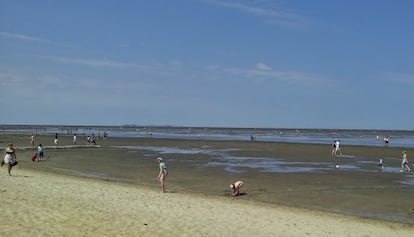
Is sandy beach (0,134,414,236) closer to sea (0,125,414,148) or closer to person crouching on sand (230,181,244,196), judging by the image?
person crouching on sand (230,181,244,196)

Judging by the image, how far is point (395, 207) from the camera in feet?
64.1

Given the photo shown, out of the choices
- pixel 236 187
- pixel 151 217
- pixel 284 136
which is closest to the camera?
pixel 151 217

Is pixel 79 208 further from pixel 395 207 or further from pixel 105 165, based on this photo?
pixel 105 165

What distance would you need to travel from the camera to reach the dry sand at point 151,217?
502 inches

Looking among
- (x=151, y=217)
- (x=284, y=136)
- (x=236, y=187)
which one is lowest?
(x=151, y=217)

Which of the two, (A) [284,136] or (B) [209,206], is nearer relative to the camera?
(B) [209,206]

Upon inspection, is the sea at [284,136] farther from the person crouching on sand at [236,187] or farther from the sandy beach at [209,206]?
the person crouching on sand at [236,187]

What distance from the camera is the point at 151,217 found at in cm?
1477

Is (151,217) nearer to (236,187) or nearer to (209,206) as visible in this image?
(209,206)

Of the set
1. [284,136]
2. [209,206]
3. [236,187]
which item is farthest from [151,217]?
[284,136]

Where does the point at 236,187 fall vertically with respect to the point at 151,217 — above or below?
above

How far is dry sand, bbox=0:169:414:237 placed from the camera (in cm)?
1274

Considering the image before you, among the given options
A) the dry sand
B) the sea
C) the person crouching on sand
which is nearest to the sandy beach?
the dry sand

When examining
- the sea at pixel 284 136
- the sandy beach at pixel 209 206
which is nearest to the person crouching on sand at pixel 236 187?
the sandy beach at pixel 209 206
